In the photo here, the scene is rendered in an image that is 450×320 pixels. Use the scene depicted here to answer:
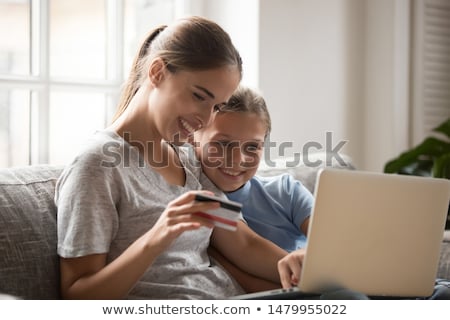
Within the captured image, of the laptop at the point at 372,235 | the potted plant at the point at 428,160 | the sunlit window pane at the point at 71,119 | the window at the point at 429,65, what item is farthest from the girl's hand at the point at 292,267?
the window at the point at 429,65

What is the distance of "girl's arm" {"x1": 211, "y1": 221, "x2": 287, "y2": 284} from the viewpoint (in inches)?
67.4

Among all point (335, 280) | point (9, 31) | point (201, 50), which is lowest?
point (335, 280)

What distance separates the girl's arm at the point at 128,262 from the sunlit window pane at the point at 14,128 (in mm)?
1300

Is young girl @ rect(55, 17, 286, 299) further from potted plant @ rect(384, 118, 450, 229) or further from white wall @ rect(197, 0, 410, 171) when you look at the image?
potted plant @ rect(384, 118, 450, 229)

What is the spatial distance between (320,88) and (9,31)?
1341 millimetres

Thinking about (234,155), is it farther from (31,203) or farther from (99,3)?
(99,3)

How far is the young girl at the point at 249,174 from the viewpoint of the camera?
5.65 ft

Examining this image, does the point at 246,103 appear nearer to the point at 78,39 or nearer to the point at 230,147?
the point at 230,147

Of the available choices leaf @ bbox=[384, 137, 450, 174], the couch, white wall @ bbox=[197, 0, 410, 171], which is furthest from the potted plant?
the couch

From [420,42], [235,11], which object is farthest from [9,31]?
[420,42]

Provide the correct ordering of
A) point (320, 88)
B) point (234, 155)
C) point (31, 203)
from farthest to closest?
point (320, 88)
point (234, 155)
point (31, 203)

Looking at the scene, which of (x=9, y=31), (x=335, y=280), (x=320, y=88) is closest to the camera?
(x=335, y=280)

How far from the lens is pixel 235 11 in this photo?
9.59 feet

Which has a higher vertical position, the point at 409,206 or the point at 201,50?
the point at 201,50
